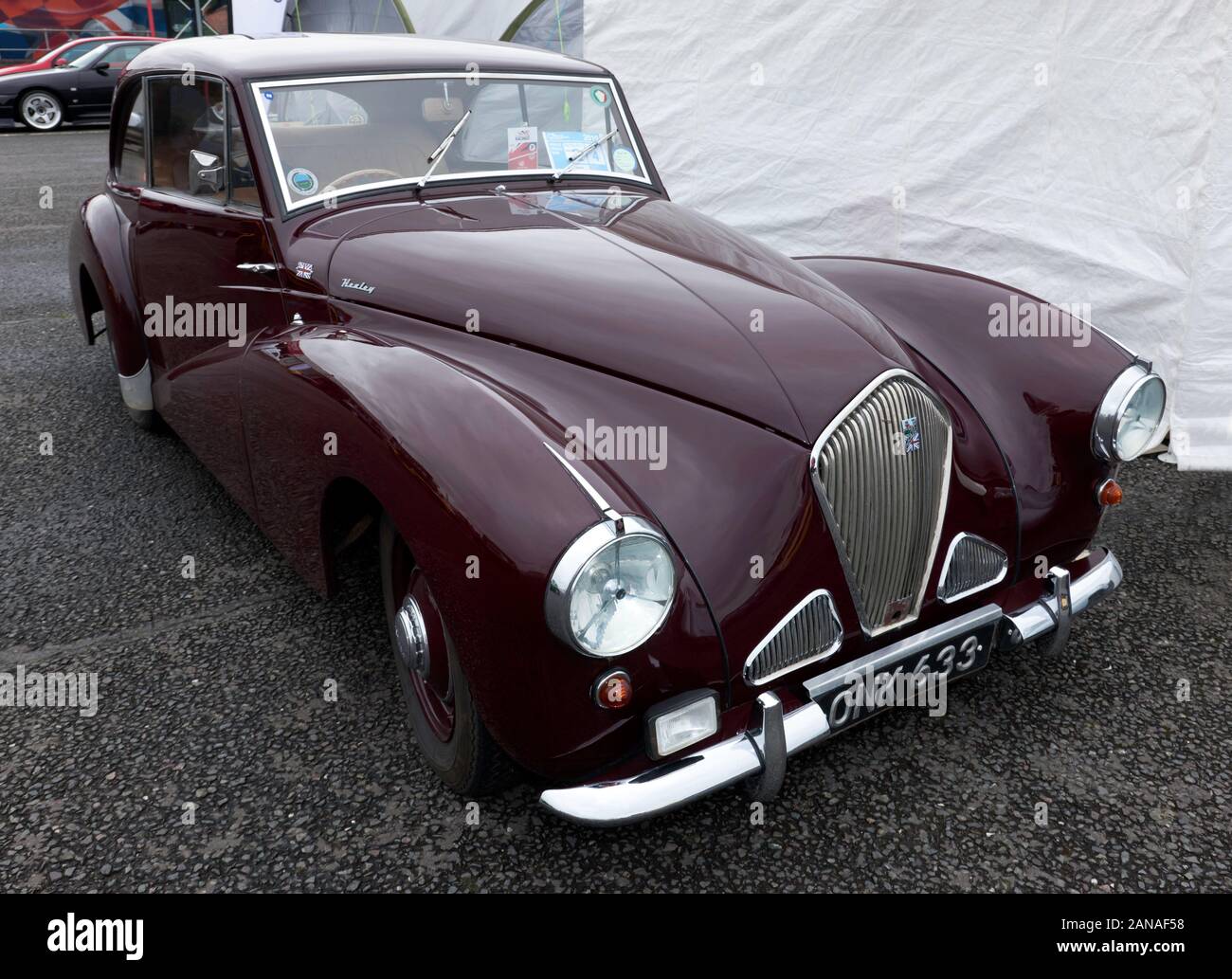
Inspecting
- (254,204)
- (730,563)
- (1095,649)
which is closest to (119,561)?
(254,204)

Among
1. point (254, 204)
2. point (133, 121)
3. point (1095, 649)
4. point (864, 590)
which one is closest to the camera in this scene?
point (864, 590)

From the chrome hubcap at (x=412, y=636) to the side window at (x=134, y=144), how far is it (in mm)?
2672

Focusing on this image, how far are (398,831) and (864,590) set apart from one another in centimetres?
113

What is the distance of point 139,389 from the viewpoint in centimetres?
398

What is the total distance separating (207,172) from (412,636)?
6.09ft

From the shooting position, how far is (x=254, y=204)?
2977 millimetres

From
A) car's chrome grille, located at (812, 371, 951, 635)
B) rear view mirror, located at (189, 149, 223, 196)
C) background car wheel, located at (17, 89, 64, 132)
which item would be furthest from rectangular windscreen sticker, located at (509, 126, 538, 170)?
background car wheel, located at (17, 89, 64, 132)

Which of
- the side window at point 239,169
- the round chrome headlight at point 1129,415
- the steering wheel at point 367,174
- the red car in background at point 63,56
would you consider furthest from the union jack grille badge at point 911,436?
the red car in background at point 63,56

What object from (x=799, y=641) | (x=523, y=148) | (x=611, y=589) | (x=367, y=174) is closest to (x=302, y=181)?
(x=367, y=174)

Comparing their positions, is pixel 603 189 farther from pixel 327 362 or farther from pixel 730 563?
pixel 730 563

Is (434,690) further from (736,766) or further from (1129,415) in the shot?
(1129,415)

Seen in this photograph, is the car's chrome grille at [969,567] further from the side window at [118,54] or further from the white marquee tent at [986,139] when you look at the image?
the side window at [118,54]

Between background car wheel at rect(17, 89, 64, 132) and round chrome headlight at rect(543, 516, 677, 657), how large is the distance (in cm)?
1545

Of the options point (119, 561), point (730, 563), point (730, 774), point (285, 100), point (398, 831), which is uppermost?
point (285, 100)
